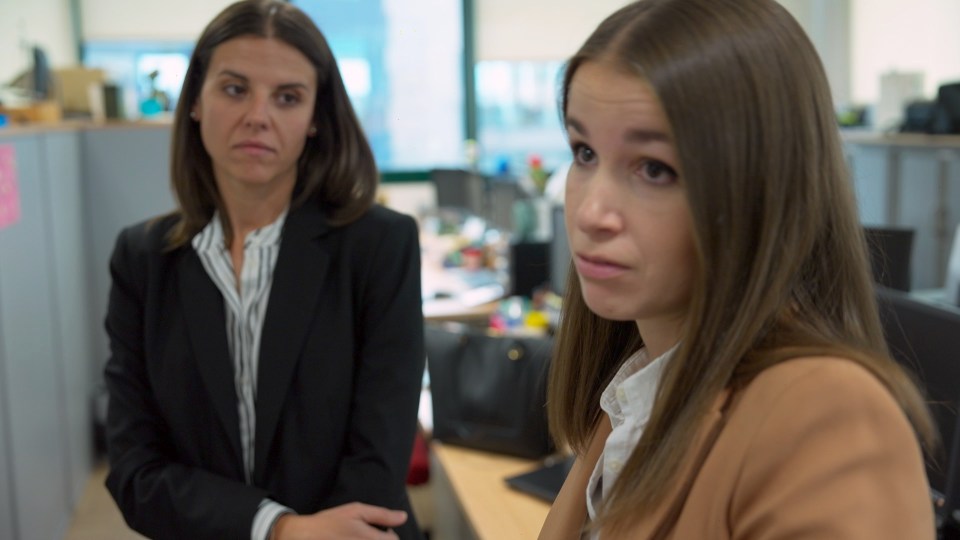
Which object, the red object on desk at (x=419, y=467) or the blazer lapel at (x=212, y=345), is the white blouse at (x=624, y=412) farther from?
the red object on desk at (x=419, y=467)

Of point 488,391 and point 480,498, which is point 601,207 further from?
point 488,391

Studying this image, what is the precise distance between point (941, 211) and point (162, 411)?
4.10m

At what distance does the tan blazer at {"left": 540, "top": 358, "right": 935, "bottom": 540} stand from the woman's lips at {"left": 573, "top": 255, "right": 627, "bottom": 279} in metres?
0.12

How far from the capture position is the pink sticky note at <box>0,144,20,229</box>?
2.55m

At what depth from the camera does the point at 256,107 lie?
1.44m

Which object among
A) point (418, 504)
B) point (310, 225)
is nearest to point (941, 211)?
point (418, 504)

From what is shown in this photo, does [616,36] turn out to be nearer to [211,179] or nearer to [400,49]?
[211,179]

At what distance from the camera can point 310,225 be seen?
1.48m

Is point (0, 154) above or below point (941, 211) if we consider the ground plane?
above

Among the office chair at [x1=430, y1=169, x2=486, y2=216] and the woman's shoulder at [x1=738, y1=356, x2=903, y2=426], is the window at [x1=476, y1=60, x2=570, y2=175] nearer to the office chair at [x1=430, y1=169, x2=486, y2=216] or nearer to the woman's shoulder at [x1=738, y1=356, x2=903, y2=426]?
the office chair at [x1=430, y1=169, x2=486, y2=216]

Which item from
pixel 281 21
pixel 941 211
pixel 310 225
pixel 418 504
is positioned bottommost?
pixel 418 504

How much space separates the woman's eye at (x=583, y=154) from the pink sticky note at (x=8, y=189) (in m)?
2.25

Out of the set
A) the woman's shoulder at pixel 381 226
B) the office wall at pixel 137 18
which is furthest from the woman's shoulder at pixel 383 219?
the office wall at pixel 137 18

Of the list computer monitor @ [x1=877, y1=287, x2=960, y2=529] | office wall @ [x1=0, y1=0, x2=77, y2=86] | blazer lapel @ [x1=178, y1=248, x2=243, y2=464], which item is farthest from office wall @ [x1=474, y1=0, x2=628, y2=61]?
blazer lapel @ [x1=178, y1=248, x2=243, y2=464]
